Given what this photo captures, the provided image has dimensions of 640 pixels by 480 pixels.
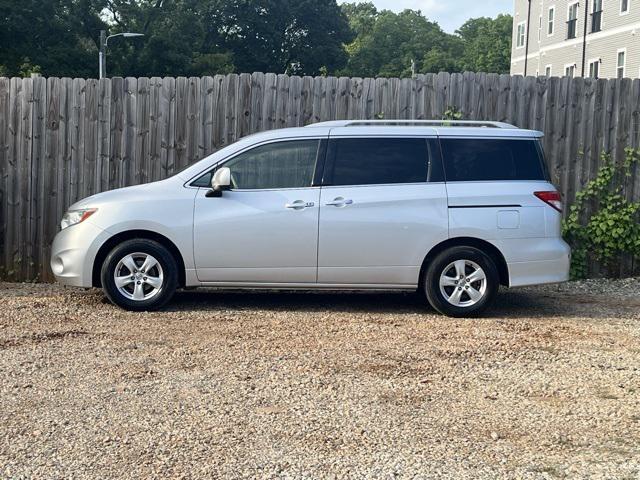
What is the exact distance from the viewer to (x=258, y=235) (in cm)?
828

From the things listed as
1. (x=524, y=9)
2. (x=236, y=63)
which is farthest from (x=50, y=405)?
Answer: (x=236, y=63)

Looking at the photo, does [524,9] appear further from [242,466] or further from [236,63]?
[242,466]

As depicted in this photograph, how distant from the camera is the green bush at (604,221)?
10703 mm

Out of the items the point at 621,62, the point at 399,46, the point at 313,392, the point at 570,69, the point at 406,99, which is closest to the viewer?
the point at 313,392

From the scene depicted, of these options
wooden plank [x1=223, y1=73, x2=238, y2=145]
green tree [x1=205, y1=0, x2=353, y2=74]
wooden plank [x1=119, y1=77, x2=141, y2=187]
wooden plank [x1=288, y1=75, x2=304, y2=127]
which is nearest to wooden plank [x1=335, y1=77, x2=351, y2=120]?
wooden plank [x1=288, y1=75, x2=304, y2=127]

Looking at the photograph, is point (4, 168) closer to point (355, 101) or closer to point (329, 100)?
point (329, 100)

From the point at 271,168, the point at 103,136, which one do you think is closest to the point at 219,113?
the point at 103,136

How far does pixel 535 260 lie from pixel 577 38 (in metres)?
37.3

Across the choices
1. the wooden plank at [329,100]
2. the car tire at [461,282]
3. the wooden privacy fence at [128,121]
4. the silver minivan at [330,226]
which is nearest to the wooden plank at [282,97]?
the wooden privacy fence at [128,121]

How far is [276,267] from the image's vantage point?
8.34m

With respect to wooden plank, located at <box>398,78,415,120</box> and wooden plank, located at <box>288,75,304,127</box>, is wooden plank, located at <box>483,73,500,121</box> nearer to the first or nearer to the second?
wooden plank, located at <box>398,78,415,120</box>

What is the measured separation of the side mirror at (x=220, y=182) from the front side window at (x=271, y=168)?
0.11m

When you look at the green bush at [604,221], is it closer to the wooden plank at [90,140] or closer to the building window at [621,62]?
the wooden plank at [90,140]

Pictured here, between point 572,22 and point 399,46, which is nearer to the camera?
point 572,22
